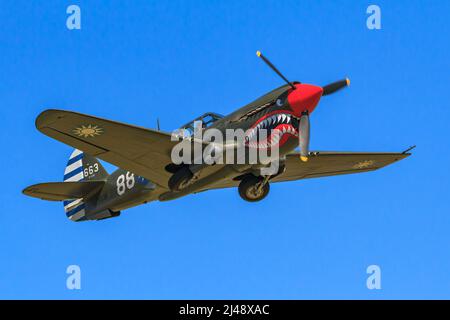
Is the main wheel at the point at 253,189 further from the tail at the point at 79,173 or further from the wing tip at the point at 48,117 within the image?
the wing tip at the point at 48,117

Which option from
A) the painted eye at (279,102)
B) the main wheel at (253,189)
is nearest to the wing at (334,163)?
the main wheel at (253,189)

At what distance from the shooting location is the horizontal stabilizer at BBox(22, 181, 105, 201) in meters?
20.6

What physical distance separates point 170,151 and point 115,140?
4.40ft

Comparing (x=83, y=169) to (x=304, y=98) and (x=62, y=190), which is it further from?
(x=304, y=98)

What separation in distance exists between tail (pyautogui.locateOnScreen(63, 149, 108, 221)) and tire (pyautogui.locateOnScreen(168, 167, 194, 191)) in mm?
3857

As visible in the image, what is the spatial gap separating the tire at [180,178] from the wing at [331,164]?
6.31ft

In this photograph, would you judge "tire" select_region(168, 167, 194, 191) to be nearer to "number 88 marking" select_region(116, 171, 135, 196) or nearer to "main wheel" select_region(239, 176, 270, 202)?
"main wheel" select_region(239, 176, 270, 202)

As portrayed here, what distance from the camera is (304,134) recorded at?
59.2ft

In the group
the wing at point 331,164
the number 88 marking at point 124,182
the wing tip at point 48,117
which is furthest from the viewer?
the wing at point 331,164

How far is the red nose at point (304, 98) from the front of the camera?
17.8 m

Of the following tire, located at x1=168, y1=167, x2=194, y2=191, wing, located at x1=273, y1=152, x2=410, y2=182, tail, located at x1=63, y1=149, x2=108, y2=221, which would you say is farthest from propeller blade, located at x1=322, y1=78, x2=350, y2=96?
tail, located at x1=63, y1=149, x2=108, y2=221

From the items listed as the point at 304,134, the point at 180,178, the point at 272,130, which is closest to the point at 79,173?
the point at 180,178

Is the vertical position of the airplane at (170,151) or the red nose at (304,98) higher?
the red nose at (304,98)

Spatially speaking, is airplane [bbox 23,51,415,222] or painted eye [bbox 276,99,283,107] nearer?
airplane [bbox 23,51,415,222]
